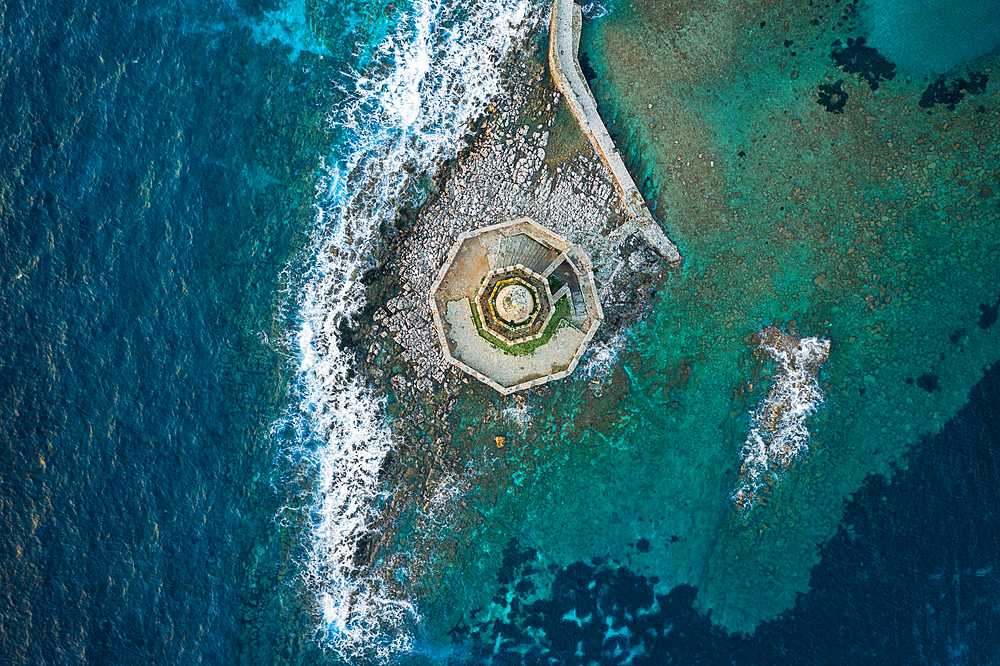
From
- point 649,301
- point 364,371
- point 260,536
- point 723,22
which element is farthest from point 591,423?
point 723,22

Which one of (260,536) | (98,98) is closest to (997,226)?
(260,536)

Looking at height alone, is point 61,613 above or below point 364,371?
below

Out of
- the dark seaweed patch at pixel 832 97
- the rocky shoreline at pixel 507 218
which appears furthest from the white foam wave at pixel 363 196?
the dark seaweed patch at pixel 832 97

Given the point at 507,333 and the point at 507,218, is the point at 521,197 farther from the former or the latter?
the point at 507,333

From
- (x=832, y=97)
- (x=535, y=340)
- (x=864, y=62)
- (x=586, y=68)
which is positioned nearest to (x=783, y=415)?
(x=535, y=340)

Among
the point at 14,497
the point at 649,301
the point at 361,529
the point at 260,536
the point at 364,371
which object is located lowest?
the point at 14,497

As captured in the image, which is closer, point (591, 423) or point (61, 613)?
point (61, 613)

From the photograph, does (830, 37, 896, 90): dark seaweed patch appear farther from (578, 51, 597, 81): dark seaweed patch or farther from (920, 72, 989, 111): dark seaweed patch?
(578, 51, 597, 81): dark seaweed patch

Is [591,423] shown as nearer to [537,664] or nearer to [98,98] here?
[537,664]
